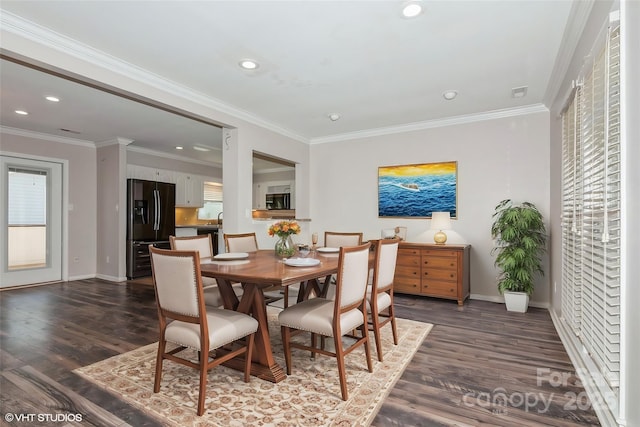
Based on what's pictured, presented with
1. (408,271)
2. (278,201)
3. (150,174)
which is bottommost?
(408,271)

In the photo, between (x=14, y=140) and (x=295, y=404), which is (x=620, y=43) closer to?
(x=295, y=404)

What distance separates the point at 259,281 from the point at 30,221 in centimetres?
574

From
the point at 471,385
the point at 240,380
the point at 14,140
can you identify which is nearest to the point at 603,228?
the point at 471,385

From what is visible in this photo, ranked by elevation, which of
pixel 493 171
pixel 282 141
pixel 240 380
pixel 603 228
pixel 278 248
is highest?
pixel 282 141

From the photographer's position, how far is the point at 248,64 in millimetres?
3104

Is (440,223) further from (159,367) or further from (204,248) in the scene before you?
(159,367)

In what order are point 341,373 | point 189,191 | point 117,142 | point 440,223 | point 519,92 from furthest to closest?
point 189,191 < point 117,142 < point 440,223 < point 519,92 < point 341,373

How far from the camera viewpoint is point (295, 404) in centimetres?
202

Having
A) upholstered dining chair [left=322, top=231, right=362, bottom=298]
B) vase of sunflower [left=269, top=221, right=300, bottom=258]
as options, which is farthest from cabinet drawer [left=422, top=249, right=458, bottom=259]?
vase of sunflower [left=269, top=221, right=300, bottom=258]

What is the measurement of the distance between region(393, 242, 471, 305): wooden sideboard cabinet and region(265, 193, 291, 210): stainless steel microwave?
4.14 m

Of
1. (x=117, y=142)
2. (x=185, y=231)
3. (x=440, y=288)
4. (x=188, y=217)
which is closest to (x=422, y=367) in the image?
(x=440, y=288)

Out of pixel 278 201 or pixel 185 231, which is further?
pixel 278 201

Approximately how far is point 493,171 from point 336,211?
2.49 metres

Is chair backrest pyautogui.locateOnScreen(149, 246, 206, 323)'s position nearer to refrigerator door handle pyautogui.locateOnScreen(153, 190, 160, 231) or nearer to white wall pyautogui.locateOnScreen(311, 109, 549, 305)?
white wall pyautogui.locateOnScreen(311, 109, 549, 305)
